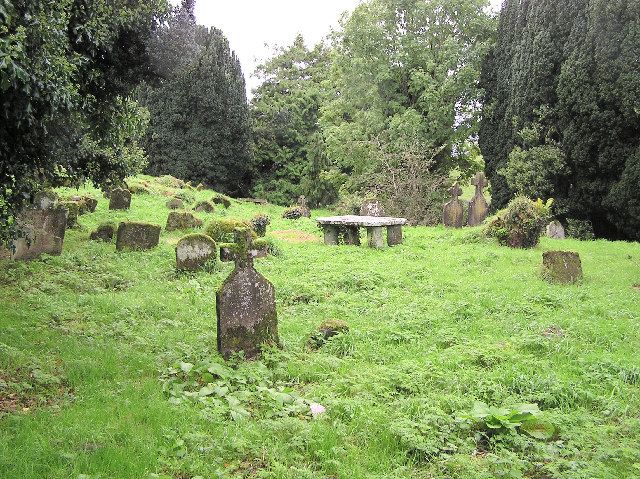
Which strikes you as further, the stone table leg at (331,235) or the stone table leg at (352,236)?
the stone table leg at (331,235)

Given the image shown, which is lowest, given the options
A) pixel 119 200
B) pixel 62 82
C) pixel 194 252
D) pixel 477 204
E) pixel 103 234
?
pixel 194 252

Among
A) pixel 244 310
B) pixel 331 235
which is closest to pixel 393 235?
pixel 331 235

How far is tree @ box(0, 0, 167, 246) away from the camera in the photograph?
4812mm

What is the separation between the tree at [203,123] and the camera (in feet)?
107

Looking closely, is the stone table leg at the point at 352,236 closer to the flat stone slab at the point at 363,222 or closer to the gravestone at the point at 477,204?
the flat stone slab at the point at 363,222

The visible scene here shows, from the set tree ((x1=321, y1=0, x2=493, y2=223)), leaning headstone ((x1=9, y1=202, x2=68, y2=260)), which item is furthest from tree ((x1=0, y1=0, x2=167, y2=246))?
tree ((x1=321, y1=0, x2=493, y2=223))

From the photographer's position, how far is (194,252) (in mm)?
11078

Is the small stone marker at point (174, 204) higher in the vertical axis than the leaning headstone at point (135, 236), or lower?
higher

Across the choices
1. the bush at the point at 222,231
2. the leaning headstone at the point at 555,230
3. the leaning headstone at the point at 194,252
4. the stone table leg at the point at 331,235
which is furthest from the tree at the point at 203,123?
the leaning headstone at the point at 194,252

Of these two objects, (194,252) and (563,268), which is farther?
(194,252)

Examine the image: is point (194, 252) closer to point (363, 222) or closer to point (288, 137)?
point (363, 222)

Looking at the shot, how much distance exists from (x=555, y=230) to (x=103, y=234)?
50.3 feet

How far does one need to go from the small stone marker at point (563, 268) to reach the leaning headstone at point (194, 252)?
22.2ft

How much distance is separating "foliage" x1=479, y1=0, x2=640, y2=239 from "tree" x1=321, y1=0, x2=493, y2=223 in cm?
170
